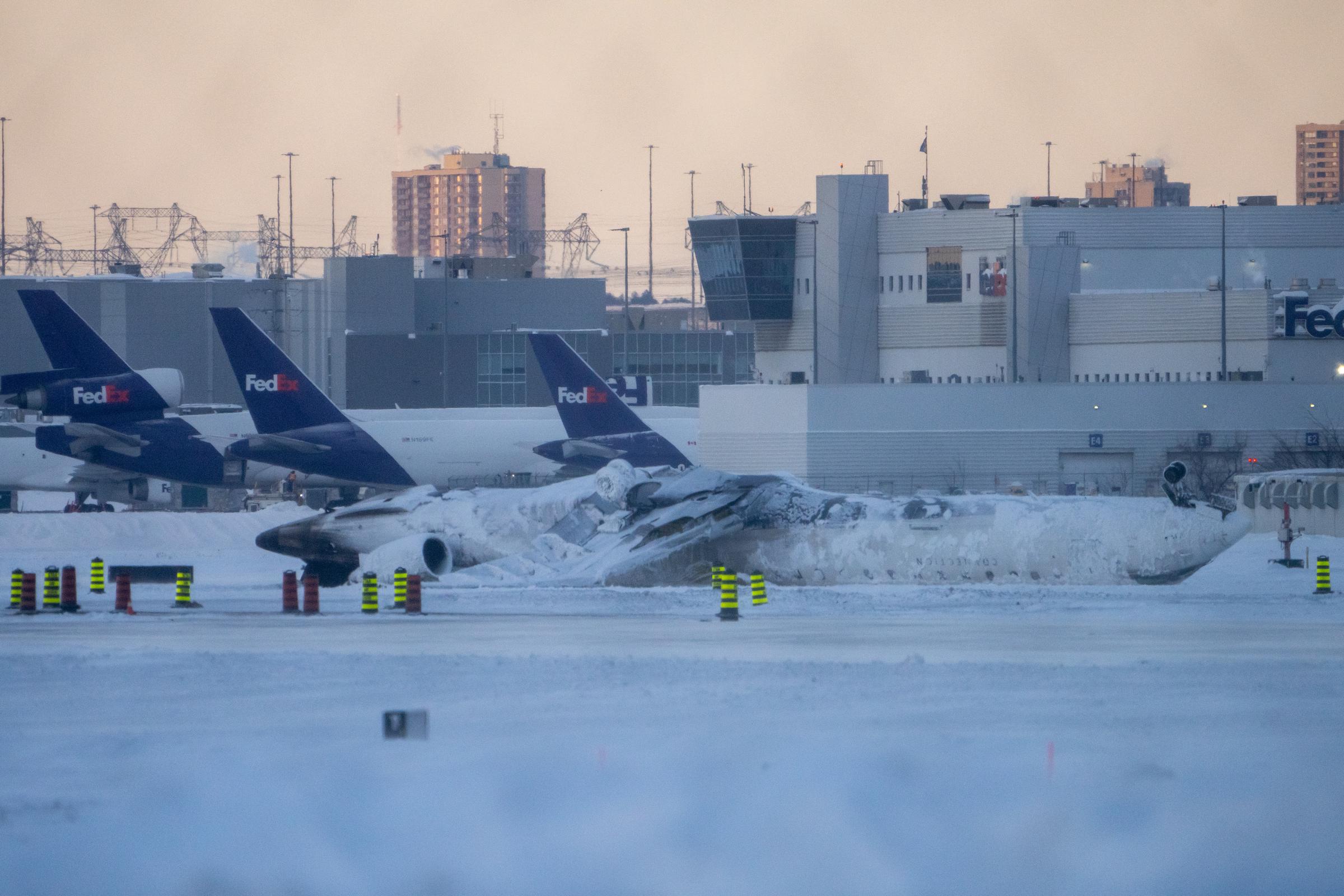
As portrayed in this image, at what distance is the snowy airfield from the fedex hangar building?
4396 centimetres

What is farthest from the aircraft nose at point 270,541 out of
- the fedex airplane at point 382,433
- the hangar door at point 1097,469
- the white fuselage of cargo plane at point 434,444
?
the hangar door at point 1097,469

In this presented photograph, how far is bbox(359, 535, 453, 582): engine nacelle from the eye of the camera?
34656 millimetres

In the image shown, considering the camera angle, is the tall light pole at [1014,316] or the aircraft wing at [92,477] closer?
the aircraft wing at [92,477]

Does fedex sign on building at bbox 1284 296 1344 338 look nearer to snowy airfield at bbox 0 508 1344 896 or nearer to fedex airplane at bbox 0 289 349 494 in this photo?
fedex airplane at bbox 0 289 349 494

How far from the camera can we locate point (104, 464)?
6266 cm

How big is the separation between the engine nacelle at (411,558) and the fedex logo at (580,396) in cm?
3035

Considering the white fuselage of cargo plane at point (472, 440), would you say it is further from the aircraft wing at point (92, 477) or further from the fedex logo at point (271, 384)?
the aircraft wing at point (92, 477)

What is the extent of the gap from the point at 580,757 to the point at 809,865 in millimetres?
3752

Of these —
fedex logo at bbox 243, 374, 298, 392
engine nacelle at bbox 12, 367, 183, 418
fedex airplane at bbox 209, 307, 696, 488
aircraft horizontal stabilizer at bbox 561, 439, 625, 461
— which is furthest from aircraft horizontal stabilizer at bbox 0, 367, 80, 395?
aircraft horizontal stabilizer at bbox 561, 439, 625, 461

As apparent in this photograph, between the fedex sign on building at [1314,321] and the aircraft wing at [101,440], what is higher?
the fedex sign on building at [1314,321]

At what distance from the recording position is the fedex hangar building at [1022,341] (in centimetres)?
6950

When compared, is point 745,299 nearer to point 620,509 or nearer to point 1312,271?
point 1312,271

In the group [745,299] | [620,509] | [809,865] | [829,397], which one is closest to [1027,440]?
[829,397]

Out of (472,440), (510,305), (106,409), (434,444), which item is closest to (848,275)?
(472,440)
